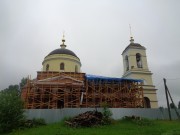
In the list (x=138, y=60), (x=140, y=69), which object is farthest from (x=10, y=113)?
(x=138, y=60)

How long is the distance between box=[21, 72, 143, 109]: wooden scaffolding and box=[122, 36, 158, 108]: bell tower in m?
2.01

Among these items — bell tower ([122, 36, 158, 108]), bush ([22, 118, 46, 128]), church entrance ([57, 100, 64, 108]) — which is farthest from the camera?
bell tower ([122, 36, 158, 108])

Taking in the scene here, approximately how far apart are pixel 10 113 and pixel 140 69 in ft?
62.1

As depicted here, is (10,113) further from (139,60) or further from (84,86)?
(139,60)

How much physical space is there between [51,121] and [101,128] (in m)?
5.65

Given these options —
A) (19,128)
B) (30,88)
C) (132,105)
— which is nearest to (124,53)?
(132,105)

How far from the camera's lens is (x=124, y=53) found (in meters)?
31.2

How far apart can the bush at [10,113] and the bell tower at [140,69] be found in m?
16.8

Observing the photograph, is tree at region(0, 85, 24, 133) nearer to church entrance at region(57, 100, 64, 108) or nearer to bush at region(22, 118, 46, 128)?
bush at region(22, 118, 46, 128)

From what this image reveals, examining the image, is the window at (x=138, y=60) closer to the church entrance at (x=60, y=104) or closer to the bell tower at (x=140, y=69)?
the bell tower at (x=140, y=69)

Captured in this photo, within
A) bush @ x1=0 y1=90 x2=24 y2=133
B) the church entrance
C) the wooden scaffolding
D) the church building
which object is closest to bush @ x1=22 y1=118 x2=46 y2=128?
bush @ x1=0 y1=90 x2=24 y2=133

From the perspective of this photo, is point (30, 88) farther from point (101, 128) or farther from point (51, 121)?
point (101, 128)

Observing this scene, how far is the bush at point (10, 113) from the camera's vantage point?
15.9 m

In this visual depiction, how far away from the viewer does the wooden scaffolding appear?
74.8 feet
